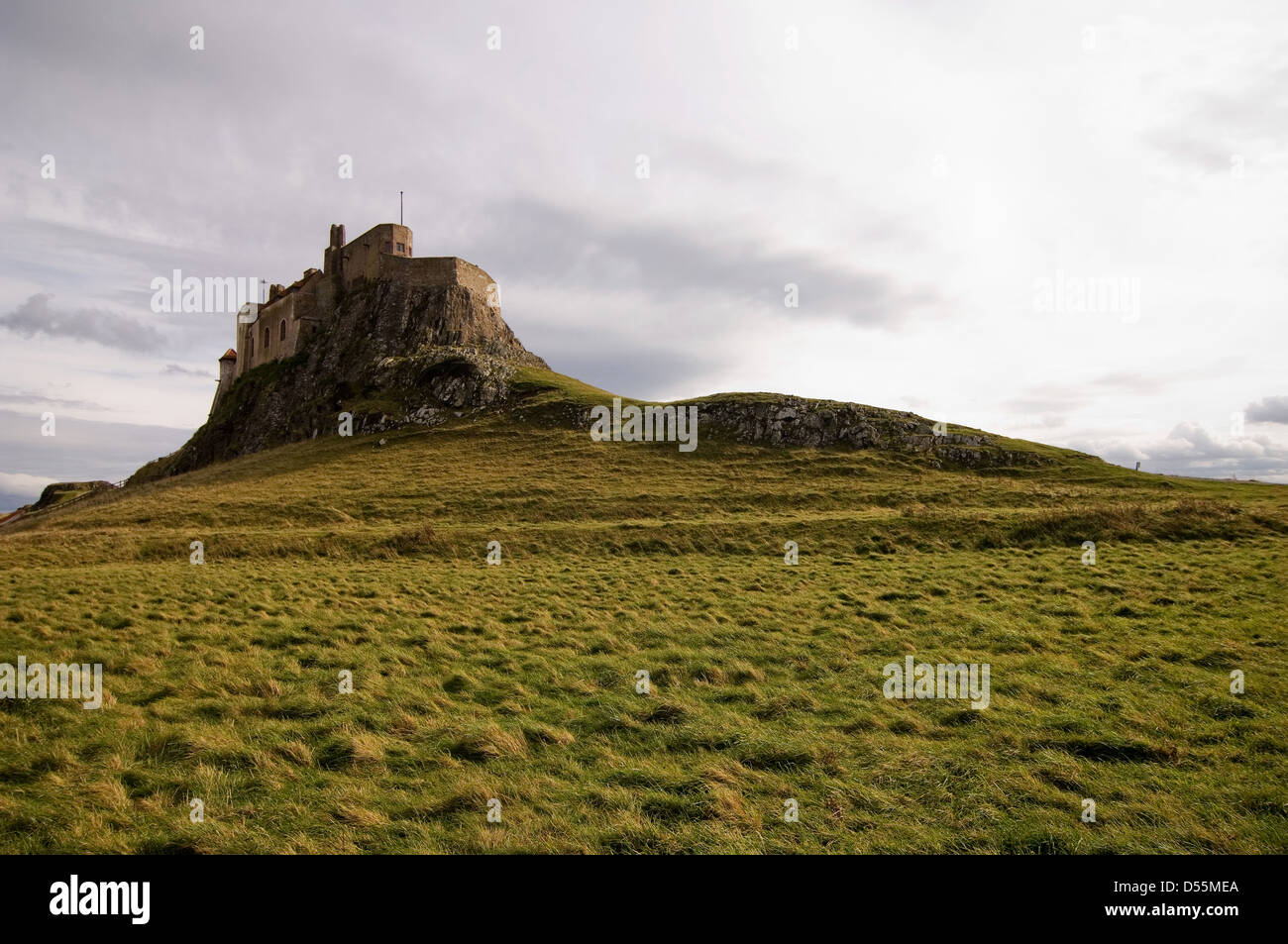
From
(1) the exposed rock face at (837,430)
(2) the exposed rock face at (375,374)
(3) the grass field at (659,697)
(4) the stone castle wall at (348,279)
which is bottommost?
(3) the grass field at (659,697)

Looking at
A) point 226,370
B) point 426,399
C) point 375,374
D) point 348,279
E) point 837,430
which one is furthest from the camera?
point 226,370

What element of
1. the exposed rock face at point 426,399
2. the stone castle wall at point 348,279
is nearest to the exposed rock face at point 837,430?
the exposed rock face at point 426,399

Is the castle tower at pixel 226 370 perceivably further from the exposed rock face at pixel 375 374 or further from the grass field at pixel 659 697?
the grass field at pixel 659 697

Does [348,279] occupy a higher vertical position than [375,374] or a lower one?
higher

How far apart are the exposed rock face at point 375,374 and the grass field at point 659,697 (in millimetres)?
49330

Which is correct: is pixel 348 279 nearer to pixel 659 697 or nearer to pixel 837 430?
pixel 837 430

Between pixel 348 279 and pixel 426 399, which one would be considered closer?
pixel 426 399

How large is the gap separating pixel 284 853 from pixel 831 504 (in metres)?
38.0

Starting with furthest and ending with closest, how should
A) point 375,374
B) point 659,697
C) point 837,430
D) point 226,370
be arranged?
point 226,370, point 375,374, point 837,430, point 659,697

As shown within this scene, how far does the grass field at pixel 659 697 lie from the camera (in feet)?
22.0

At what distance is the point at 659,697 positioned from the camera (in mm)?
10500

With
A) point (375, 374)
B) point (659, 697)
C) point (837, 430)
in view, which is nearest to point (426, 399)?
point (375, 374)

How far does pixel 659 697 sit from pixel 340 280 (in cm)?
9940

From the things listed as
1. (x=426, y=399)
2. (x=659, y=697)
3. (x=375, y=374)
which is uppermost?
(x=375, y=374)
